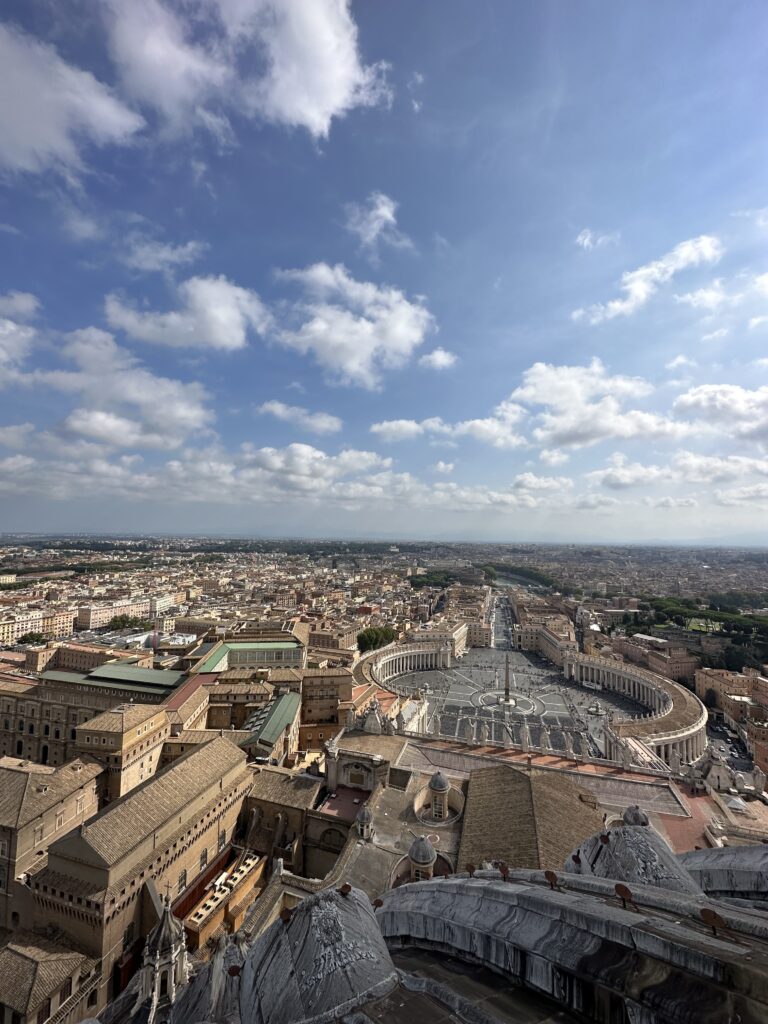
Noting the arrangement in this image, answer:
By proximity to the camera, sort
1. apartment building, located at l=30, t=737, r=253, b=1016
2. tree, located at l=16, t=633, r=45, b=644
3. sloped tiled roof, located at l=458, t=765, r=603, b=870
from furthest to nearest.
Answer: tree, located at l=16, t=633, r=45, b=644
sloped tiled roof, located at l=458, t=765, r=603, b=870
apartment building, located at l=30, t=737, r=253, b=1016

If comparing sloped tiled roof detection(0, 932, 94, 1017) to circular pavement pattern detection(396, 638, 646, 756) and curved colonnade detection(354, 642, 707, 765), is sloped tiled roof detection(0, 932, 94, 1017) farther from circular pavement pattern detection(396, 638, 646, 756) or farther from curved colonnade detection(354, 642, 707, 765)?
curved colonnade detection(354, 642, 707, 765)

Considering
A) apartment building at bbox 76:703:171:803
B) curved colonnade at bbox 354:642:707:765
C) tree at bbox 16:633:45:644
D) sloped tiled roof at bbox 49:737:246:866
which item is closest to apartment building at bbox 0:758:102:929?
apartment building at bbox 76:703:171:803

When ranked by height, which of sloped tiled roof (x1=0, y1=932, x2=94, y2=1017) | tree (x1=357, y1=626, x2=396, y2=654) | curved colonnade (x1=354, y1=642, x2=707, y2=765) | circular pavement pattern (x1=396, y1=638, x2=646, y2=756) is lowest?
circular pavement pattern (x1=396, y1=638, x2=646, y2=756)

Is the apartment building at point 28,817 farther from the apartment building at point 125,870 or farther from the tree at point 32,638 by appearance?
the tree at point 32,638

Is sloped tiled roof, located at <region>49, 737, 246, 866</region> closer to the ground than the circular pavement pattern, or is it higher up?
higher up

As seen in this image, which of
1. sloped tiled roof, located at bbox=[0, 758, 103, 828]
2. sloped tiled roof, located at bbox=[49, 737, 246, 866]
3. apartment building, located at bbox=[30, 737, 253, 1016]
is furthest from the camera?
sloped tiled roof, located at bbox=[0, 758, 103, 828]

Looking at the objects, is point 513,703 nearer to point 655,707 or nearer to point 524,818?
point 655,707

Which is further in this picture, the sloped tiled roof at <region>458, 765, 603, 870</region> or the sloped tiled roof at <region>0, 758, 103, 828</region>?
the sloped tiled roof at <region>0, 758, 103, 828</region>
